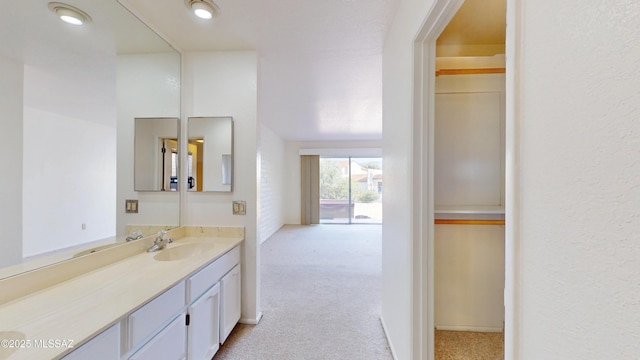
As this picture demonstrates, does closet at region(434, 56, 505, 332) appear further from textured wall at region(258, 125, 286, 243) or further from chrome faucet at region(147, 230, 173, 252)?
textured wall at region(258, 125, 286, 243)

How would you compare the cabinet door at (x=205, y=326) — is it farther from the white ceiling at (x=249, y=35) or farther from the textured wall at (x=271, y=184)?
the textured wall at (x=271, y=184)

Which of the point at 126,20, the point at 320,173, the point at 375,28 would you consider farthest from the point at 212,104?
the point at 320,173

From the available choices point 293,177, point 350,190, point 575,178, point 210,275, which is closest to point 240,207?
point 210,275

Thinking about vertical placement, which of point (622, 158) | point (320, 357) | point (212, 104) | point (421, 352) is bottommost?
point (320, 357)

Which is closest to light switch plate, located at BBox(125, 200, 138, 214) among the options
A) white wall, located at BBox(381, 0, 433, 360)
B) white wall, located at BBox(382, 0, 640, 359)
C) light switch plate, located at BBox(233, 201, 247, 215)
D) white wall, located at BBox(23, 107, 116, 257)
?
white wall, located at BBox(23, 107, 116, 257)

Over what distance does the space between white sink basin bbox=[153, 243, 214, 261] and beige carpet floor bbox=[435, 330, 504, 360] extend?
6.41 feet

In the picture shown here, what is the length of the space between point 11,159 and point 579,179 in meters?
2.01

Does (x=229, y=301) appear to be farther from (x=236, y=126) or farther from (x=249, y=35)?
(x=249, y=35)

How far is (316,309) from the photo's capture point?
2.45 meters

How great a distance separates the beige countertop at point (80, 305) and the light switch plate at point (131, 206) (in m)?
0.41

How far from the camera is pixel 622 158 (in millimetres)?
396

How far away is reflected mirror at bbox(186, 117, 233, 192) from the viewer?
2219 mm

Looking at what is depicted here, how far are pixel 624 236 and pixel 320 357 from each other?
1.92m

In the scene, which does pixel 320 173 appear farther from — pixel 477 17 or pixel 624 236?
pixel 624 236
